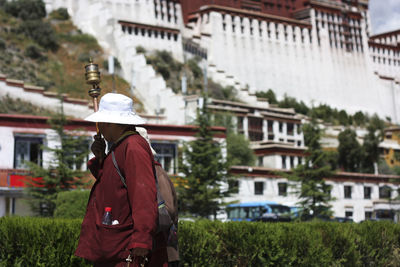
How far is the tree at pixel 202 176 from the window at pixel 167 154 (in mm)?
2910

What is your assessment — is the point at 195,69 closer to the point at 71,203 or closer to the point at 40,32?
the point at 40,32

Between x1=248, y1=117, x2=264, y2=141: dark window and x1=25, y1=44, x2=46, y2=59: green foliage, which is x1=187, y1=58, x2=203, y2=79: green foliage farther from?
x1=25, y1=44, x2=46, y2=59: green foliage

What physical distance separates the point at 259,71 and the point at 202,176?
56.7 meters

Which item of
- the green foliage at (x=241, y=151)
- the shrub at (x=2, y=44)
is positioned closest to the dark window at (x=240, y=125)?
the green foliage at (x=241, y=151)

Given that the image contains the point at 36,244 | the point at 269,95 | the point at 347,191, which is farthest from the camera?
the point at 269,95

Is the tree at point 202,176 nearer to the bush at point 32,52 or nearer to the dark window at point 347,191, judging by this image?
the dark window at point 347,191

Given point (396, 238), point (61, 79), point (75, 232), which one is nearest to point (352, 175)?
point (61, 79)

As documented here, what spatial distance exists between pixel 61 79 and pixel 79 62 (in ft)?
15.3

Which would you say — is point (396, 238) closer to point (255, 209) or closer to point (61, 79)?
point (255, 209)

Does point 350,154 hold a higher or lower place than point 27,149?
higher

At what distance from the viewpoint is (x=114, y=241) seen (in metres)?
4.65

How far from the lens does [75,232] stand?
722 centimetres

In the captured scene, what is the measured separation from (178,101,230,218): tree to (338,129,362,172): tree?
116 feet

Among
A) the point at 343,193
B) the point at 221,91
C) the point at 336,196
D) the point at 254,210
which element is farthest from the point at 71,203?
the point at 221,91
